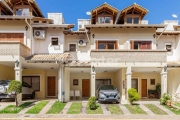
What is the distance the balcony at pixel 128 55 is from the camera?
53.9 ft

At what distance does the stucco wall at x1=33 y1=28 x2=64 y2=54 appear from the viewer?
760 inches

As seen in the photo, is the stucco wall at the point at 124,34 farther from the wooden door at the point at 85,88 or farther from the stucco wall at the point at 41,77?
the stucco wall at the point at 41,77

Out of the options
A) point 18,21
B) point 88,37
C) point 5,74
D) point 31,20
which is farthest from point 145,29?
point 5,74

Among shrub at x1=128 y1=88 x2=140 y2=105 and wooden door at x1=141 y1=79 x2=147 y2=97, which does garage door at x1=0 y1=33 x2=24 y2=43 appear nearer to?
shrub at x1=128 y1=88 x2=140 y2=105

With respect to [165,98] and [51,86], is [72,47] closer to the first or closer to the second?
[51,86]

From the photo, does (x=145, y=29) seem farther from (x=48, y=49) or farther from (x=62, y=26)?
(x=48, y=49)

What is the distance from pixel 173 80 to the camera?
19703mm

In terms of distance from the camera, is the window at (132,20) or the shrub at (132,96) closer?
the shrub at (132,96)

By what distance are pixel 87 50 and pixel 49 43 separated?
4.12 meters

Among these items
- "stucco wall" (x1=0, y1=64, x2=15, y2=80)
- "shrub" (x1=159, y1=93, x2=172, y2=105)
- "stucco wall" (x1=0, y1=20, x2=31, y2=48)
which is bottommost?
"shrub" (x1=159, y1=93, x2=172, y2=105)

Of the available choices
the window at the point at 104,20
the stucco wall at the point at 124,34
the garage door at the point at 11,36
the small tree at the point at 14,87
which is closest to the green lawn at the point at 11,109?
the small tree at the point at 14,87

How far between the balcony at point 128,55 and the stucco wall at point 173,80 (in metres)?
3.62

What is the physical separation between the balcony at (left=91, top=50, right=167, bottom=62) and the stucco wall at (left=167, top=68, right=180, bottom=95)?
3.62 metres

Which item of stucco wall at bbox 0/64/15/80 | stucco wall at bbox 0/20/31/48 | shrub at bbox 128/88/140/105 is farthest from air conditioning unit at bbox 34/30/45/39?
shrub at bbox 128/88/140/105
